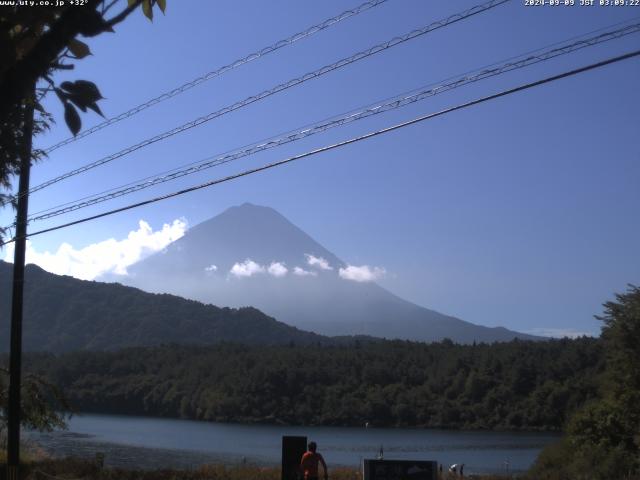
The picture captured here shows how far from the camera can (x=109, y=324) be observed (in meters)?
190

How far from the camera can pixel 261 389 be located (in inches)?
3885

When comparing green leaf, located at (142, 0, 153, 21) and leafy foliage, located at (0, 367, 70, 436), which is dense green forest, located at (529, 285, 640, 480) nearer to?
leafy foliage, located at (0, 367, 70, 436)

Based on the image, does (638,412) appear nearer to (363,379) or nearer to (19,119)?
(19,119)

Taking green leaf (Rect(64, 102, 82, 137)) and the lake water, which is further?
the lake water

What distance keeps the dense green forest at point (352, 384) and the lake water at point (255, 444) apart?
14.4 feet

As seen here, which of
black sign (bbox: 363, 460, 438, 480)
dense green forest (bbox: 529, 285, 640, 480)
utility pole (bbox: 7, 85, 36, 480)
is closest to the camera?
black sign (bbox: 363, 460, 438, 480)

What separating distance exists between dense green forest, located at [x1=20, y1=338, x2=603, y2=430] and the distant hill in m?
68.9

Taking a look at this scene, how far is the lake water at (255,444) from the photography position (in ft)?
147

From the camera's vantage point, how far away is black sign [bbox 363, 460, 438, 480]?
1224cm

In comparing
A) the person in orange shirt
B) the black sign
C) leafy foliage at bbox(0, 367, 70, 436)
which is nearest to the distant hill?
leafy foliage at bbox(0, 367, 70, 436)

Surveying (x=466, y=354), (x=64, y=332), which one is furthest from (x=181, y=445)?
(x=64, y=332)

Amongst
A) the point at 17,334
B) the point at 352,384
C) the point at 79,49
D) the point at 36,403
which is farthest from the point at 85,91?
the point at 352,384

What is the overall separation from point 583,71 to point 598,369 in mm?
74552

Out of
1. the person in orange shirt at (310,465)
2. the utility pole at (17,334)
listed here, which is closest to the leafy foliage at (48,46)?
the person in orange shirt at (310,465)
